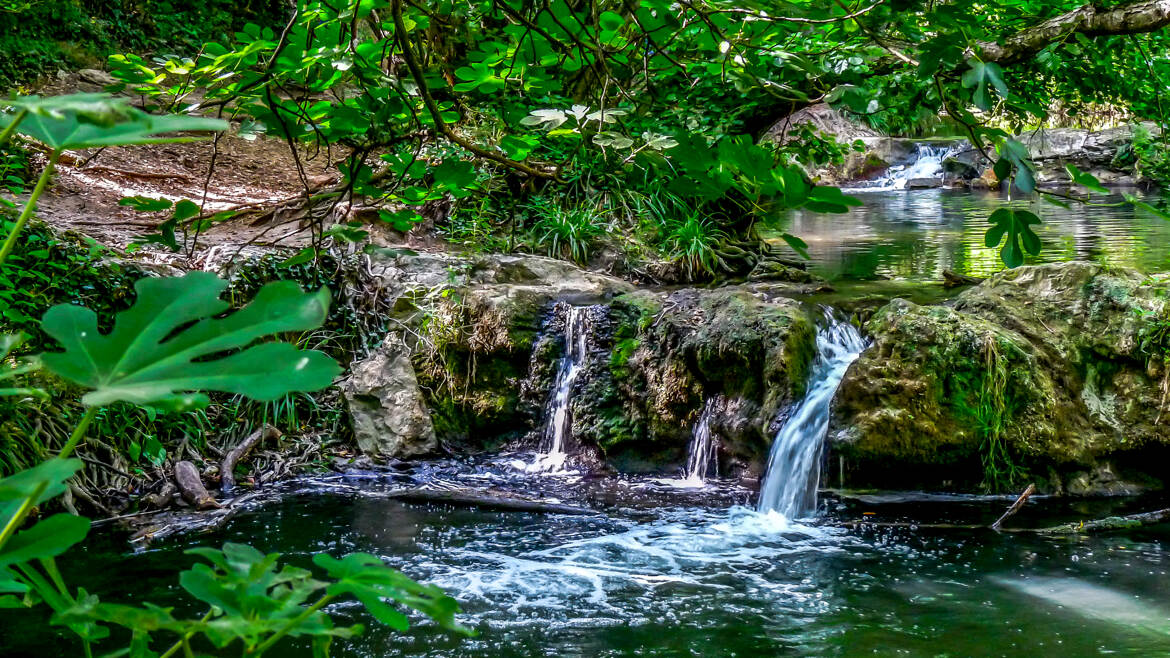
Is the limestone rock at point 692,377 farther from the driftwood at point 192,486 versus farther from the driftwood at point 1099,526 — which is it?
the driftwood at point 192,486

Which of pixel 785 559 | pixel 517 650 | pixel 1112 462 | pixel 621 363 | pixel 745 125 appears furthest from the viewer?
pixel 745 125

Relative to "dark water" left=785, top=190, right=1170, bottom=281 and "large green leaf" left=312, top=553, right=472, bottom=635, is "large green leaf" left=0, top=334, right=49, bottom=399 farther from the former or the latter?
"dark water" left=785, top=190, right=1170, bottom=281

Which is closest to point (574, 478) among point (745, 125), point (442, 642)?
point (442, 642)

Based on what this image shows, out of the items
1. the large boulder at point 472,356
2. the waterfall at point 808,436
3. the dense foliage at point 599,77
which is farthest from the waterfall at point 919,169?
the dense foliage at point 599,77

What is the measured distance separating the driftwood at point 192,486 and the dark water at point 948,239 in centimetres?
520

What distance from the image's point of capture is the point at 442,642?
137 inches

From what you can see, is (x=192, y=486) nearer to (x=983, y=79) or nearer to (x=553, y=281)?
(x=553, y=281)

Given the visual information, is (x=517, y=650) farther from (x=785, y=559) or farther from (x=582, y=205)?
(x=582, y=205)

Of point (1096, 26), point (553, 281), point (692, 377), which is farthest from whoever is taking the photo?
point (553, 281)

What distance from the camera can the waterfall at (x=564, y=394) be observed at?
6016mm

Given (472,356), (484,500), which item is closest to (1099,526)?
(484,500)

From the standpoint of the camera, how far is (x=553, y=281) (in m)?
6.94

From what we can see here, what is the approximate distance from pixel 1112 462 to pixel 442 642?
13.9 ft

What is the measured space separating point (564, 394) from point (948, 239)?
259 inches
